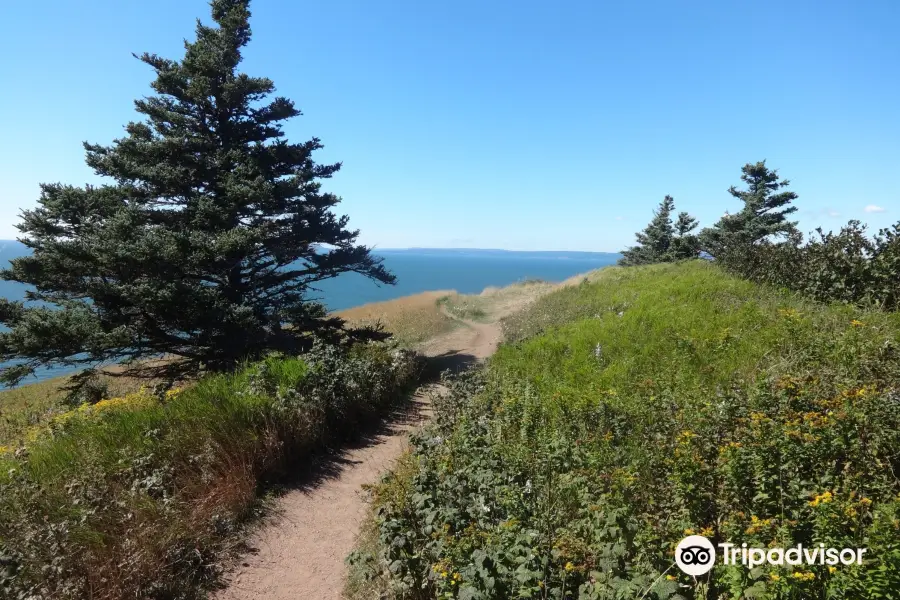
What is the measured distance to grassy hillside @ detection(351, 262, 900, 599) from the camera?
282 centimetres

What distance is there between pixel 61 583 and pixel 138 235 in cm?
1088

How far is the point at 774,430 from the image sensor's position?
3920 millimetres

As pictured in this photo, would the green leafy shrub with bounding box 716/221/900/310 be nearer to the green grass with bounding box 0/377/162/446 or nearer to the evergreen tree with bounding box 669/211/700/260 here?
the green grass with bounding box 0/377/162/446

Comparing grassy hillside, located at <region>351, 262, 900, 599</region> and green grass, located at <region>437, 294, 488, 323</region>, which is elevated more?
grassy hillside, located at <region>351, 262, 900, 599</region>

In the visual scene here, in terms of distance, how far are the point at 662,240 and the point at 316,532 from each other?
146 feet

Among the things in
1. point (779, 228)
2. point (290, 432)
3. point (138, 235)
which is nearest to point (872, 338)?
point (290, 432)

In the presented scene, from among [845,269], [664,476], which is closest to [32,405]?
[664,476]

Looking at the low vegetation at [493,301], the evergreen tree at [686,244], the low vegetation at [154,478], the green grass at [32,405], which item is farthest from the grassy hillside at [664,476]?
the evergreen tree at [686,244]

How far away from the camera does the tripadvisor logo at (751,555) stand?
2586mm

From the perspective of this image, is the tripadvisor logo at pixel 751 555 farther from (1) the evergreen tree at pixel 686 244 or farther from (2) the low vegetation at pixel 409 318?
(1) the evergreen tree at pixel 686 244

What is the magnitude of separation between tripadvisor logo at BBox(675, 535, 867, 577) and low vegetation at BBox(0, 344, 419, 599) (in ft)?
15.0

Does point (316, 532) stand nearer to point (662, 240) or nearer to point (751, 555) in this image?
point (751, 555)

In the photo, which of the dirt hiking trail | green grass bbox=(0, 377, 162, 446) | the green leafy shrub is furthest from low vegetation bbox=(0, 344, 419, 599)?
the green leafy shrub

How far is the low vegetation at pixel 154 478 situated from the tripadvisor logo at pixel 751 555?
4.59 m
